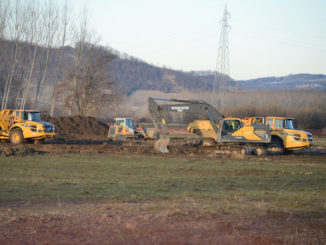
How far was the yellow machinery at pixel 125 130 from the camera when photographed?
39188mm

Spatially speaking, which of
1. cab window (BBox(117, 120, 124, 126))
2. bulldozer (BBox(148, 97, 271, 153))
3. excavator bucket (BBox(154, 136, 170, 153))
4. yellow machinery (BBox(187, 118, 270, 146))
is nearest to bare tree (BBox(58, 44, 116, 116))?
cab window (BBox(117, 120, 124, 126))

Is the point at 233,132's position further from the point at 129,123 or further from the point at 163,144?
the point at 129,123

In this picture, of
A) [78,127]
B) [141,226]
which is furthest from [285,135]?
[78,127]

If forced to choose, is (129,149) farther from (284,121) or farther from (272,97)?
(272,97)

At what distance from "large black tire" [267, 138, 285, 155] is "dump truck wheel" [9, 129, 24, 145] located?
1758 centimetres

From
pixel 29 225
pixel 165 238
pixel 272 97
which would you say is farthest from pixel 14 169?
pixel 272 97

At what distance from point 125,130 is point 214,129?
13642 mm

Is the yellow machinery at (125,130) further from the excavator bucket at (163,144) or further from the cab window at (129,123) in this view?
the excavator bucket at (163,144)

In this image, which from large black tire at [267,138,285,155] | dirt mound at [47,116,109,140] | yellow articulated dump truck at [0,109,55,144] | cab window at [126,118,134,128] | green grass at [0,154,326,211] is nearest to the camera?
green grass at [0,154,326,211]

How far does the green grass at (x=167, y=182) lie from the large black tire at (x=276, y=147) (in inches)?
164

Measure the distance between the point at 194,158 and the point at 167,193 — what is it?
1151 cm

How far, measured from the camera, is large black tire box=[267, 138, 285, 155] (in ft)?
87.0

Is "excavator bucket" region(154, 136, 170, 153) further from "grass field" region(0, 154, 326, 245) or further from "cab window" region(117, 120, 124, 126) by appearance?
"cab window" region(117, 120, 124, 126)

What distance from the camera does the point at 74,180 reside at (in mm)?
14891
